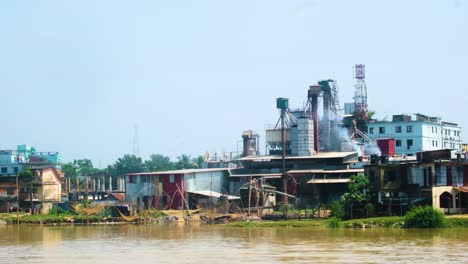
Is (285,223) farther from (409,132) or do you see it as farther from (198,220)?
(409,132)

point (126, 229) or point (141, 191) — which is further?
point (141, 191)

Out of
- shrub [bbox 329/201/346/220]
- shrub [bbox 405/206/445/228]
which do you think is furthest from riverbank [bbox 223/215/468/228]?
shrub [bbox 329/201/346/220]

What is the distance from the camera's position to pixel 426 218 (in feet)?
142

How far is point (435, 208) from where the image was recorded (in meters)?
45.3

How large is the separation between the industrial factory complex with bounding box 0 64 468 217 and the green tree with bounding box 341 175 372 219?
25.2 inches

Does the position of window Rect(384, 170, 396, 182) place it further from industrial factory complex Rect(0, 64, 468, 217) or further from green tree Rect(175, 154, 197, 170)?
green tree Rect(175, 154, 197, 170)

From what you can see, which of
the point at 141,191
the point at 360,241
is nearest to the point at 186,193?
the point at 141,191

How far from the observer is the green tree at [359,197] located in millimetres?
48750

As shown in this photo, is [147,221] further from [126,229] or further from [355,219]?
[355,219]

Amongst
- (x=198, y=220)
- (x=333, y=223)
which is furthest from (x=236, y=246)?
(x=198, y=220)

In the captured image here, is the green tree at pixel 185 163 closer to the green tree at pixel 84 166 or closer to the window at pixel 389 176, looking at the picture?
the green tree at pixel 84 166

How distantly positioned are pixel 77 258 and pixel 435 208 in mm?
21524

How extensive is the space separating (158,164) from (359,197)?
77.4 m

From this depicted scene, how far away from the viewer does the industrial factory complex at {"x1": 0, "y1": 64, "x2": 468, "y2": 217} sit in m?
49.1
